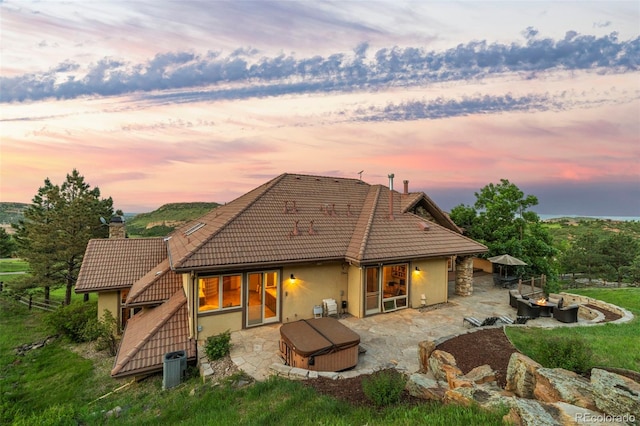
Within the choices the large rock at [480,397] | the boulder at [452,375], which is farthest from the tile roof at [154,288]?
the large rock at [480,397]

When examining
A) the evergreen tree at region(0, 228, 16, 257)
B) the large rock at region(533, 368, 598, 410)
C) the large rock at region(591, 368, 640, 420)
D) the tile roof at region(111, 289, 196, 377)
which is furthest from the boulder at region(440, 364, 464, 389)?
the evergreen tree at region(0, 228, 16, 257)

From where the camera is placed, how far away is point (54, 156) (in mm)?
20344

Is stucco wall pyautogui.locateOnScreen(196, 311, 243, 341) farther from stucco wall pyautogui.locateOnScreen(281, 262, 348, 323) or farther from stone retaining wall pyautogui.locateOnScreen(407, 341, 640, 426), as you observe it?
stone retaining wall pyautogui.locateOnScreen(407, 341, 640, 426)

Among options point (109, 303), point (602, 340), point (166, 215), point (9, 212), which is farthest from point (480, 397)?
point (9, 212)

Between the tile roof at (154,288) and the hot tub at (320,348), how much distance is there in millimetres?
5863

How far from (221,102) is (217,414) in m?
16.7

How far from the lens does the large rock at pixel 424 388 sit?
4865 mm

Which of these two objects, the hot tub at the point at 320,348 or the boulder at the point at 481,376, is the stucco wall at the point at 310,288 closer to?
the hot tub at the point at 320,348

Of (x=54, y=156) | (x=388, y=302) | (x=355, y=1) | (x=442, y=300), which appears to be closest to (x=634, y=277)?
(x=442, y=300)

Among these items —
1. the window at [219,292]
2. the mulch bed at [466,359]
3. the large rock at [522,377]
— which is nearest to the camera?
the large rock at [522,377]

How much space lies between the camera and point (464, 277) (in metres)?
13.9

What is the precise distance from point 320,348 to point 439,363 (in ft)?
8.58

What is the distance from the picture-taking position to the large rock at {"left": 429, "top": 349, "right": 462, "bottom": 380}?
5.73 metres

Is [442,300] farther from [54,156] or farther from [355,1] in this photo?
[54,156]
